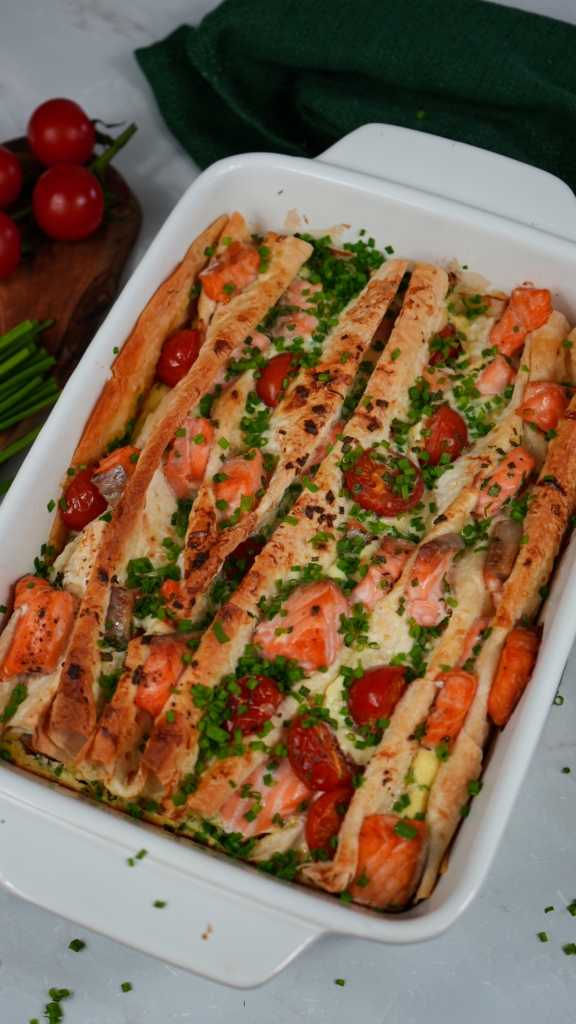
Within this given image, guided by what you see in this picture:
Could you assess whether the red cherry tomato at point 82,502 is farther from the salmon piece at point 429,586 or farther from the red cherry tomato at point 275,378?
the salmon piece at point 429,586

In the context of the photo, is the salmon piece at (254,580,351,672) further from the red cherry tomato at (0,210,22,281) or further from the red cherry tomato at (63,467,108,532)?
the red cherry tomato at (0,210,22,281)

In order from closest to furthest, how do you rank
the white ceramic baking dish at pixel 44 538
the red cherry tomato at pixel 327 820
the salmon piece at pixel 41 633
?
1. the white ceramic baking dish at pixel 44 538
2. the red cherry tomato at pixel 327 820
3. the salmon piece at pixel 41 633

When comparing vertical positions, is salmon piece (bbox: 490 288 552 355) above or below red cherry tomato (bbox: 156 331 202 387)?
above

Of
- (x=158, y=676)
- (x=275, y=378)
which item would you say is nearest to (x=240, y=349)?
(x=275, y=378)

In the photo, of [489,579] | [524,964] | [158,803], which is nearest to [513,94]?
[489,579]

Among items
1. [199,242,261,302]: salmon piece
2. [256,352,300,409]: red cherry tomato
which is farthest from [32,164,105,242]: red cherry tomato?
[256,352,300,409]: red cherry tomato

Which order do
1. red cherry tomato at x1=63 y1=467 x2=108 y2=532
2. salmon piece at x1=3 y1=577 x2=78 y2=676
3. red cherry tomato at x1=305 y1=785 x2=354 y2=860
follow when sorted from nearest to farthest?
red cherry tomato at x1=305 y1=785 x2=354 y2=860
salmon piece at x1=3 y1=577 x2=78 y2=676
red cherry tomato at x1=63 y1=467 x2=108 y2=532

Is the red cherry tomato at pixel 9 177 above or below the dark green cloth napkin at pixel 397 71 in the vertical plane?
below

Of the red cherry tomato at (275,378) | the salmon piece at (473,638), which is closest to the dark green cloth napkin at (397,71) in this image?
the red cherry tomato at (275,378)
